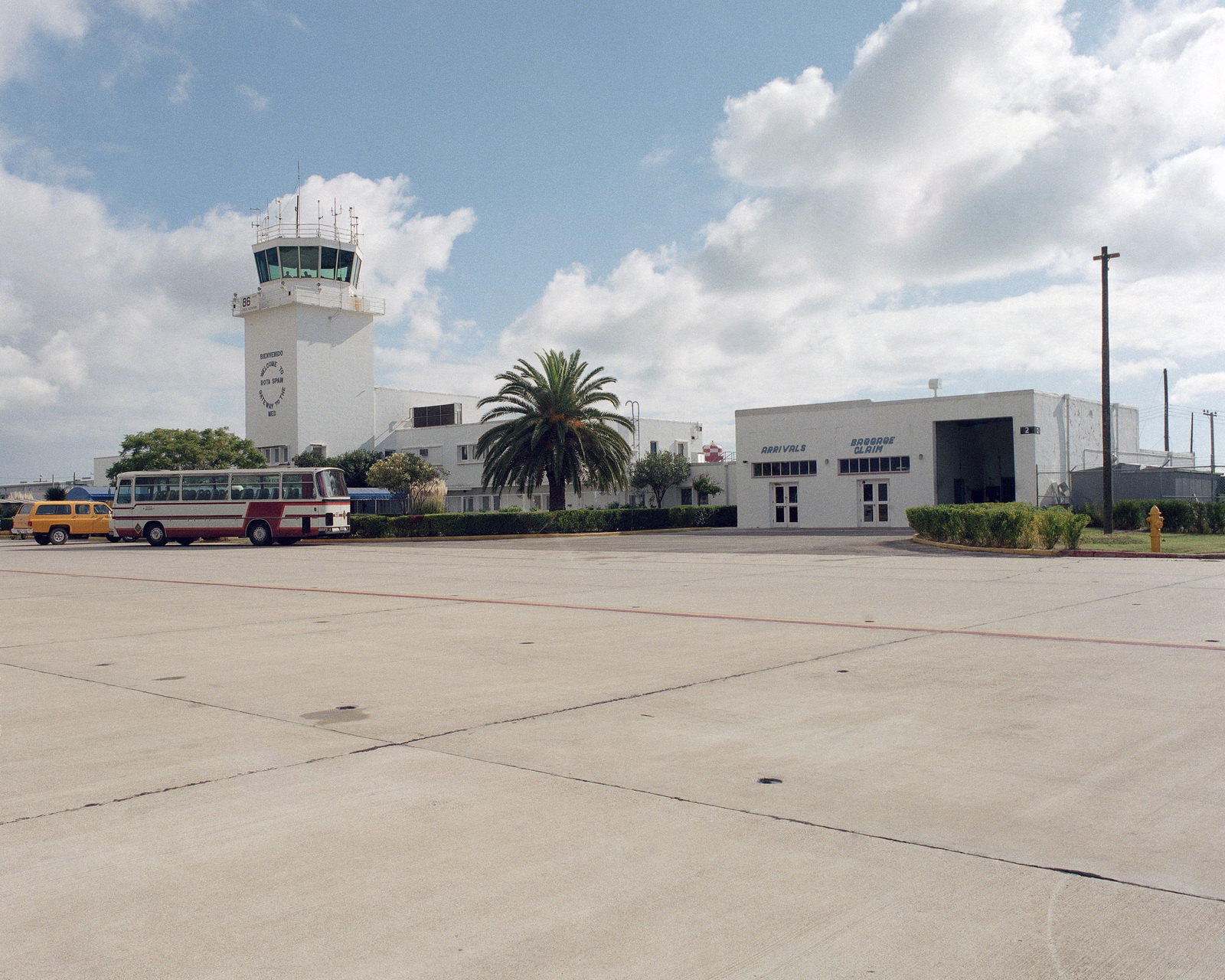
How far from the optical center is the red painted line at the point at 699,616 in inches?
394

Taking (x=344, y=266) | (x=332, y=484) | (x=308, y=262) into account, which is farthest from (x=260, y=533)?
(x=344, y=266)

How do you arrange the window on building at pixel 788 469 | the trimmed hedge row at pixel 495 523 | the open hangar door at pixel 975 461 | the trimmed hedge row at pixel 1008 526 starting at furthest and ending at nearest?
the window on building at pixel 788 469 < the open hangar door at pixel 975 461 < the trimmed hedge row at pixel 495 523 < the trimmed hedge row at pixel 1008 526

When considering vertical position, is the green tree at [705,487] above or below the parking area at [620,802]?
above

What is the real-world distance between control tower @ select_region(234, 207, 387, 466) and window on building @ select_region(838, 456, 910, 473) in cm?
4050

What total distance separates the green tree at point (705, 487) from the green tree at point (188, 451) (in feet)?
94.1

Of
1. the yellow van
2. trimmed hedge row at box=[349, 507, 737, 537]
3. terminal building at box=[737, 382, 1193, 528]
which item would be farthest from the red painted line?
terminal building at box=[737, 382, 1193, 528]

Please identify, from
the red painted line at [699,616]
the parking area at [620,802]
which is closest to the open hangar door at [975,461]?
the red painted line at [699,616]

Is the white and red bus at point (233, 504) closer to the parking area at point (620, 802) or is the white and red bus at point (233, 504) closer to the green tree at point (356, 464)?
the green tree at point (356, 464)

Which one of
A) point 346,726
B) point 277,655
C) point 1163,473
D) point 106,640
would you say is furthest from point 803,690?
point 1163,473

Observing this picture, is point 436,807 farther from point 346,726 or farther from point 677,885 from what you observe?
point 346,726

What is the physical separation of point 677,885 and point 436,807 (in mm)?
1510

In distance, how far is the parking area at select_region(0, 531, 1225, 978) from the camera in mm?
3387

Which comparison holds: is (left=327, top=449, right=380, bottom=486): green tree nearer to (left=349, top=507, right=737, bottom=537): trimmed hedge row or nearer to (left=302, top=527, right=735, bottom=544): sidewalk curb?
(left=302, top=527, right=735, bottom=544): sidewalk curb

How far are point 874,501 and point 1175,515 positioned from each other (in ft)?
42.2
